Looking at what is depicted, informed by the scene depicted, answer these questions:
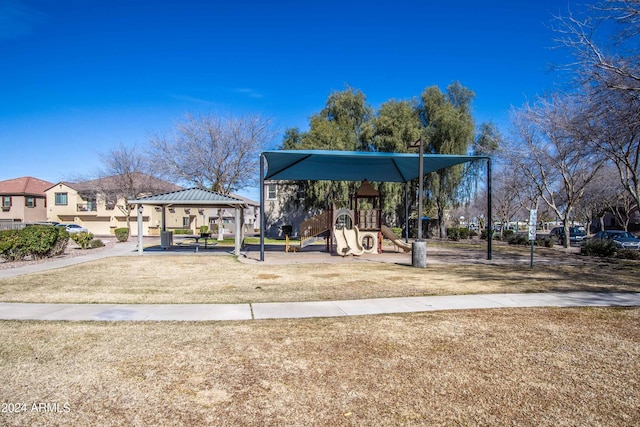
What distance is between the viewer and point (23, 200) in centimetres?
4647

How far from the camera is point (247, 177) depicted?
103ft

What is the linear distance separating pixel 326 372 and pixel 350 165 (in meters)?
16.0

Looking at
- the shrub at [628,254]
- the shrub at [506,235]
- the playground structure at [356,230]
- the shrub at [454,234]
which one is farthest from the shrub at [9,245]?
the shrub at [506,235]

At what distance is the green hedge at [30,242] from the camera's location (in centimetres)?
1488

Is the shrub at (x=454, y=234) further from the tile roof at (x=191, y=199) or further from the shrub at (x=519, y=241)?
the tile roof at (x=191, y=199)

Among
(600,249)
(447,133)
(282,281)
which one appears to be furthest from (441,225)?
(282,281)

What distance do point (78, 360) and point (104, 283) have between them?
20.9 ft

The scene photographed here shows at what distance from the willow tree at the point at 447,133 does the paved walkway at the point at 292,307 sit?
24.6m

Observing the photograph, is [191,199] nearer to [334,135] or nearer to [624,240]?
[334,135]

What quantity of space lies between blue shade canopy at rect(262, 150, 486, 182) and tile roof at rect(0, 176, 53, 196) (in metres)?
41.2

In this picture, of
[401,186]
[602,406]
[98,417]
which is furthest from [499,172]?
[98,417]

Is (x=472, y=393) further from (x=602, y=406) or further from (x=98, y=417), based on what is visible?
(x=98, y=417)

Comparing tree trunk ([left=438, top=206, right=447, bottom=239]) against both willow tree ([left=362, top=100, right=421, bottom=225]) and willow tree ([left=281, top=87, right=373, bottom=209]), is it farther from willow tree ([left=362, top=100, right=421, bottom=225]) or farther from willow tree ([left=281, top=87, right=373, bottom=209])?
willow tree ([left=281, top=87, right=373, bottom=209])

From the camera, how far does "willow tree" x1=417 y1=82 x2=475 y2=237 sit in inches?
1266
